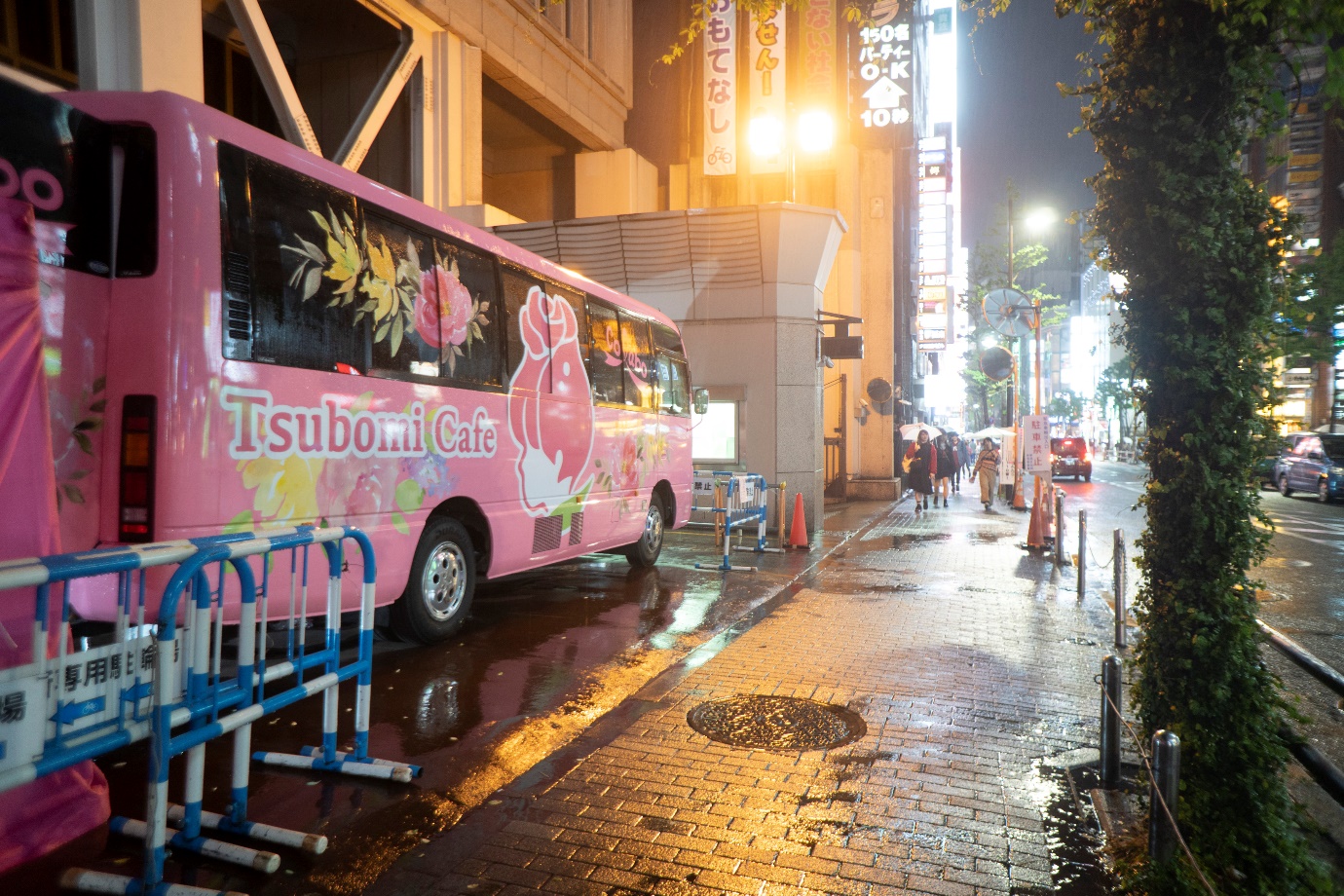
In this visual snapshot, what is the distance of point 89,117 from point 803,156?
1984 cm

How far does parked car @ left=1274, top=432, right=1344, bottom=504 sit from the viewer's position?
80.0ft

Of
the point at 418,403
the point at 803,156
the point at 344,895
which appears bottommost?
the point at 344,895

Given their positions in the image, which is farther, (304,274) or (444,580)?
(444,580)

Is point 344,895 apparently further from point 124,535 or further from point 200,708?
point 124,535

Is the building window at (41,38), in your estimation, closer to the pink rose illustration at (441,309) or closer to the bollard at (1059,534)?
the pink rose illustration at (441,309)

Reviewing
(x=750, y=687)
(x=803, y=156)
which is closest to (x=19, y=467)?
(x=750, y=687)

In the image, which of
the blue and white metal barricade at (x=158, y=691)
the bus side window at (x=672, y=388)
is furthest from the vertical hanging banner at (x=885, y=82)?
the blue and white metal barricade at (x=158, y=691)

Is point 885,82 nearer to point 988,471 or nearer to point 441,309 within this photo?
point 988,471

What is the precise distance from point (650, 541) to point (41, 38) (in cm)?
917

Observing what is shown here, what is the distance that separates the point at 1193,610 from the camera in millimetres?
3559

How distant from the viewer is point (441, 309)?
22.7ft

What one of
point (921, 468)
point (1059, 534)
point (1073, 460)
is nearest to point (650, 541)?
point (1059, 534)

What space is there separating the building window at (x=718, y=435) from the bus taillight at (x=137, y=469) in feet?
39.0

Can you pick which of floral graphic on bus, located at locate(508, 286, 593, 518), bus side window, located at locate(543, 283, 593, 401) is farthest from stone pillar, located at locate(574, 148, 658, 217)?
floral graphic on bus, located at locate(508, 286, 593, 518)
